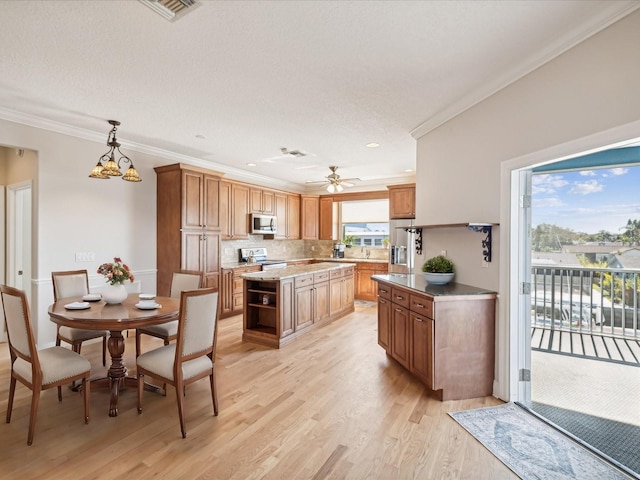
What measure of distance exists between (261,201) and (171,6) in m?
5.18

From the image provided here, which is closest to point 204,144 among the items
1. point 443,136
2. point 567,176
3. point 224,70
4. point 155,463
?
point 224,70

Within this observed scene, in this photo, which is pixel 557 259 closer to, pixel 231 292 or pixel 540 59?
pixel 540 59

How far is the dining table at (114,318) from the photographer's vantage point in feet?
8.18

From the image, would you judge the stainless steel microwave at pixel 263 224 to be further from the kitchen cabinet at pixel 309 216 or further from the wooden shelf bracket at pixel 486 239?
the wooden shelf bracket at pixel 486 239

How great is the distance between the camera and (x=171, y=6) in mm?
1985

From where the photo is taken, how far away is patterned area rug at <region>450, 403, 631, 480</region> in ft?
6.46

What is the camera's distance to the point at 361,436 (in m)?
2.36

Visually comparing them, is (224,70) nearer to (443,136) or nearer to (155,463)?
(443,136)

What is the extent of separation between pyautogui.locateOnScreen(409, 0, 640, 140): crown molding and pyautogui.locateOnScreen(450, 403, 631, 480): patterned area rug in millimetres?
2663

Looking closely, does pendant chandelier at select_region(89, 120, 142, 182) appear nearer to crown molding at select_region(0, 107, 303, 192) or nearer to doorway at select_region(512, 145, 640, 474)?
crown molding at select_region(0, 107, 303, 192)

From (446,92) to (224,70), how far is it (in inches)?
79.8

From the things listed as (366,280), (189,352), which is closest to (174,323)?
(189,352)

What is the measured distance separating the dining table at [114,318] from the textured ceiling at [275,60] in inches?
78.0

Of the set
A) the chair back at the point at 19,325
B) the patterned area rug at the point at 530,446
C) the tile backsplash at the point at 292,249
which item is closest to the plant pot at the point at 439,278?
the patterned area rug at the point at 530,446
